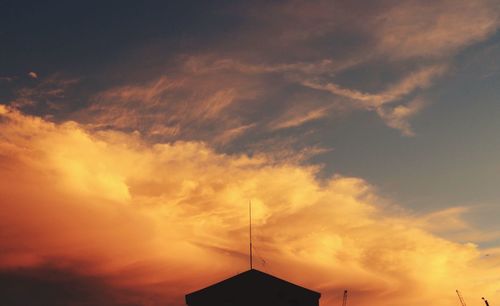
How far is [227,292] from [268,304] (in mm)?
3950

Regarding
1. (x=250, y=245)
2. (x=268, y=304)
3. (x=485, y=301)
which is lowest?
(x=268, y=304)

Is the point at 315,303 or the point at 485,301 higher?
the point at 485,301

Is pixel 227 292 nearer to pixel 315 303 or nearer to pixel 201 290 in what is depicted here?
pixel 201 290

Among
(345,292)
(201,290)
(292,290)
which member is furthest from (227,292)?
(345,292)

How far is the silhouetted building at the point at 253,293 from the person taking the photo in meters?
52.6

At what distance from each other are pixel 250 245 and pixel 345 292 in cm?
8348

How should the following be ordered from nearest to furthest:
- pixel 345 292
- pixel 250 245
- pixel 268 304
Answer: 1. pixel 268 304
2. pixel 250 245
3. pixel 345 292

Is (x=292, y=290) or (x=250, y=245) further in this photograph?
(x=250, y=245)

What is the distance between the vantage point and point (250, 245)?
197 ft

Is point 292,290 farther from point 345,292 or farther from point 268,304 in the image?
point 345,292

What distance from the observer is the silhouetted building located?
52.6 meters

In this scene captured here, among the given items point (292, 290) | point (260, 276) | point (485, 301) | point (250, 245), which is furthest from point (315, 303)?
point (485, 301)

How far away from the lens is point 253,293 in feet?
174

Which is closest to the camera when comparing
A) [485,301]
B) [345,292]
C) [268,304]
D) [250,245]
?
[268,304]
